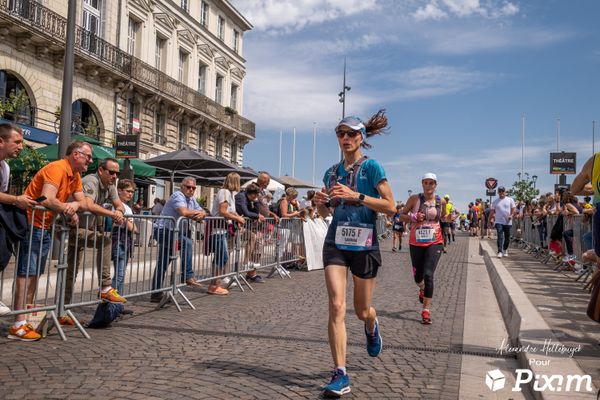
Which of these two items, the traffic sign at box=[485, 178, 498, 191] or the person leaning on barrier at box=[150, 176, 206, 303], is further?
the traffic sign at box=[485, 178, 498, 191]

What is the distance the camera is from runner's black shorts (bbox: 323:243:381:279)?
3961mm

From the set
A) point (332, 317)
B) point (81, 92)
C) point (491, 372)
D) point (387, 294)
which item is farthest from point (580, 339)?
point (81, 92)

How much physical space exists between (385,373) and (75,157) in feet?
11.6

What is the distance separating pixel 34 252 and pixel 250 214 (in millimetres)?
5034

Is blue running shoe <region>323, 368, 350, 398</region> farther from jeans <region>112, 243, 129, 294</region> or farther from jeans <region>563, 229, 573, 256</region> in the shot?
jeans <region>563, 229, 573, 256</region>

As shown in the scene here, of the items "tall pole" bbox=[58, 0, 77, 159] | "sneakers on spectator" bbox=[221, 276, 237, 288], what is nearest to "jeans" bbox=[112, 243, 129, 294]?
"sneakers on spectator" bbox=[221, 276, 237, 288]

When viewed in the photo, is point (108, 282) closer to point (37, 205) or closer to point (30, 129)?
point (37, 205)

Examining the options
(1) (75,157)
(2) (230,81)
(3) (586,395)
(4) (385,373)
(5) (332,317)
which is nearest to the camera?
(3) (586,395)

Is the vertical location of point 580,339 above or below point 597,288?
below

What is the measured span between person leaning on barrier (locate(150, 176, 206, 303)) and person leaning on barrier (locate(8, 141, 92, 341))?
179cm

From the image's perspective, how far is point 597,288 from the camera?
12.1ft

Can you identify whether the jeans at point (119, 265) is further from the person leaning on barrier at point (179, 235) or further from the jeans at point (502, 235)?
the jeans at point (502, 235)

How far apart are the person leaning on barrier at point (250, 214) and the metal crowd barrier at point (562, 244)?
520cm

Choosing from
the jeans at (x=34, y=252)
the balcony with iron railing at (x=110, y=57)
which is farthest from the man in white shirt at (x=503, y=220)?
the balcony with iron railing at (x=110, y=57)
